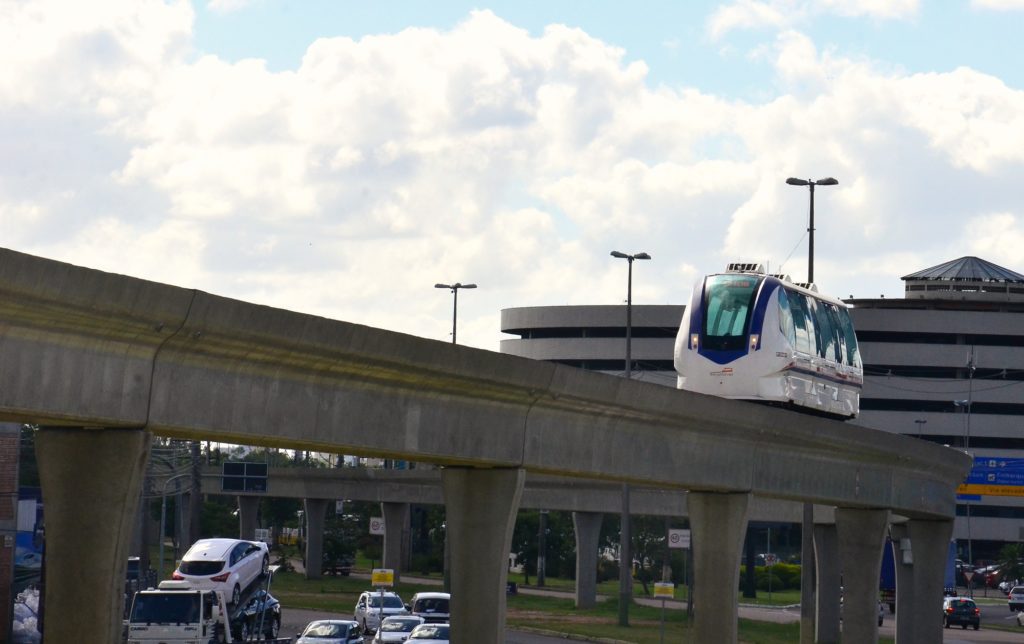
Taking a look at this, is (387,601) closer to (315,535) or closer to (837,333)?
(837,333)

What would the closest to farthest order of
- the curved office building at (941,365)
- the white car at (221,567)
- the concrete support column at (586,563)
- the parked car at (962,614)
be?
the white car at (221,567)
the concrete support column at (586,563)
the parked car at (962,614)
the curved office building at (941,365)

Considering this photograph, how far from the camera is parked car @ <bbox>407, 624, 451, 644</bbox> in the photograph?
35.4 m

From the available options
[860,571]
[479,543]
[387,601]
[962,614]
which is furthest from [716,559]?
[962,614]

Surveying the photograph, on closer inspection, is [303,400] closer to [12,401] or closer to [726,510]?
[12,401]

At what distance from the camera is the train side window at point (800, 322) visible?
115 feet

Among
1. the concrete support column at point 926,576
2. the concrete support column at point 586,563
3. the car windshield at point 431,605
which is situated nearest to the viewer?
the car windshield at point 431,605

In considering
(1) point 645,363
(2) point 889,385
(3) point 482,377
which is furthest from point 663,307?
(3) point 482,377

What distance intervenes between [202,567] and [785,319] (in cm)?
1642

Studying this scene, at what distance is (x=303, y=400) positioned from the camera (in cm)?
1966

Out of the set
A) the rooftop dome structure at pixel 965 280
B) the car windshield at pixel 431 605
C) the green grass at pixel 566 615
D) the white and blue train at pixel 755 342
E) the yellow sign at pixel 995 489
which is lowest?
the green grass at pixel 566 615

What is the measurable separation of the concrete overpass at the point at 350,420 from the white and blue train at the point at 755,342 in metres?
1.27

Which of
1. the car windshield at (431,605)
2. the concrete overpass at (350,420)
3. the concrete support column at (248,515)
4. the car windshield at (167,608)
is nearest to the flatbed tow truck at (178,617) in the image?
the car windshield at (167,608)

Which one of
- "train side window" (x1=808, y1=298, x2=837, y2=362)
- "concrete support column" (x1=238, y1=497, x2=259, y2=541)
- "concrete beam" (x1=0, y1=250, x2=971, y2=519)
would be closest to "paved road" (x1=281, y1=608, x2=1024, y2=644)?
"train side window" (x1=808, y1=298, x2=837, y2=362)

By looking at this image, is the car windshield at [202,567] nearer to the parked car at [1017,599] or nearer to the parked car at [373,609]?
the parked car at [373,609]
